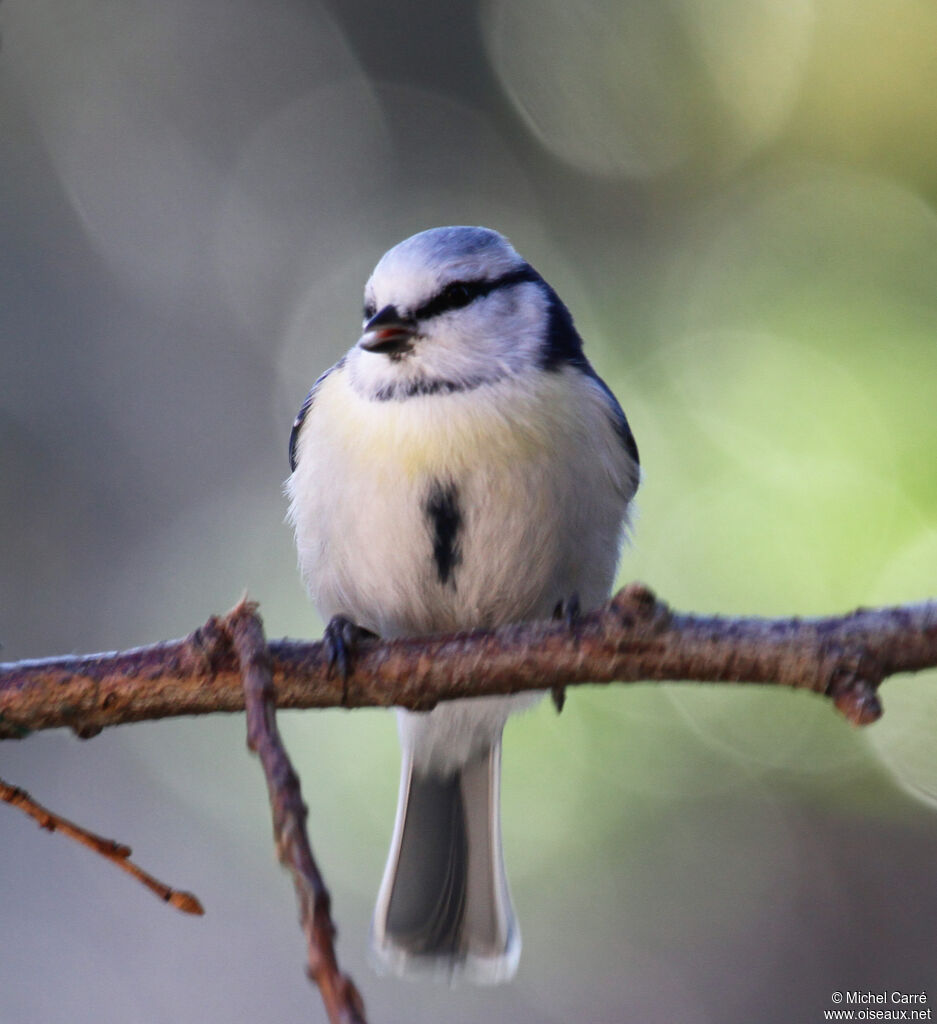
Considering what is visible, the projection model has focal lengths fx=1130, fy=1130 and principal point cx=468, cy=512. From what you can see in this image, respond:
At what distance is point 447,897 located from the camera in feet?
4.75

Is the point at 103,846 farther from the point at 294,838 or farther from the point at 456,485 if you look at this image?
the point at 456,485

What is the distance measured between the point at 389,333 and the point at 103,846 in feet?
2.27

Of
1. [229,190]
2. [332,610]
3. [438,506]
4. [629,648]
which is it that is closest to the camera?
[629,648]

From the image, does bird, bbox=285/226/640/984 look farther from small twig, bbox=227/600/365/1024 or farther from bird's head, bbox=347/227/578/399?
small twig, bbox=227/600/365/1024

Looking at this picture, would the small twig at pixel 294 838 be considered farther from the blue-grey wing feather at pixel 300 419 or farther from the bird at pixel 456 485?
the blue-grey wing feather at pixel 300 419

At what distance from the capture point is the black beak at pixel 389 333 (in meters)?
1.23

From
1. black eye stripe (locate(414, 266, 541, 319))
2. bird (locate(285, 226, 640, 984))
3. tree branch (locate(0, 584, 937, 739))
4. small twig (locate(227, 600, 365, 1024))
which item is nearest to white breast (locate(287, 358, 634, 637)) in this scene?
bird (locate(285, 226, 640, 984))

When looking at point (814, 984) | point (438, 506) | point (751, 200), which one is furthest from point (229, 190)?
point (814, 984)

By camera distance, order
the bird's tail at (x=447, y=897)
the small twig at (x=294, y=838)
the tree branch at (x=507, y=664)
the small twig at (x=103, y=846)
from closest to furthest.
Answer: the small twig at (x=294, y=838), the small twig at (x=103, y=846), the tree branch at (x=507, y=664), the bird's tail at (x=447, y=897)

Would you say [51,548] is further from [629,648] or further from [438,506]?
[629,648]

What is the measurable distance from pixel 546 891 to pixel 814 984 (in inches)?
17.0

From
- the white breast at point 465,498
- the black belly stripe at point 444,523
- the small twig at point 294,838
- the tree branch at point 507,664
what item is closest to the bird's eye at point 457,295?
the white breast at point 465,498

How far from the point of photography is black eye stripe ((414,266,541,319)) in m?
1.28

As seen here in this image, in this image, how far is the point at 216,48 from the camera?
2527 mm
